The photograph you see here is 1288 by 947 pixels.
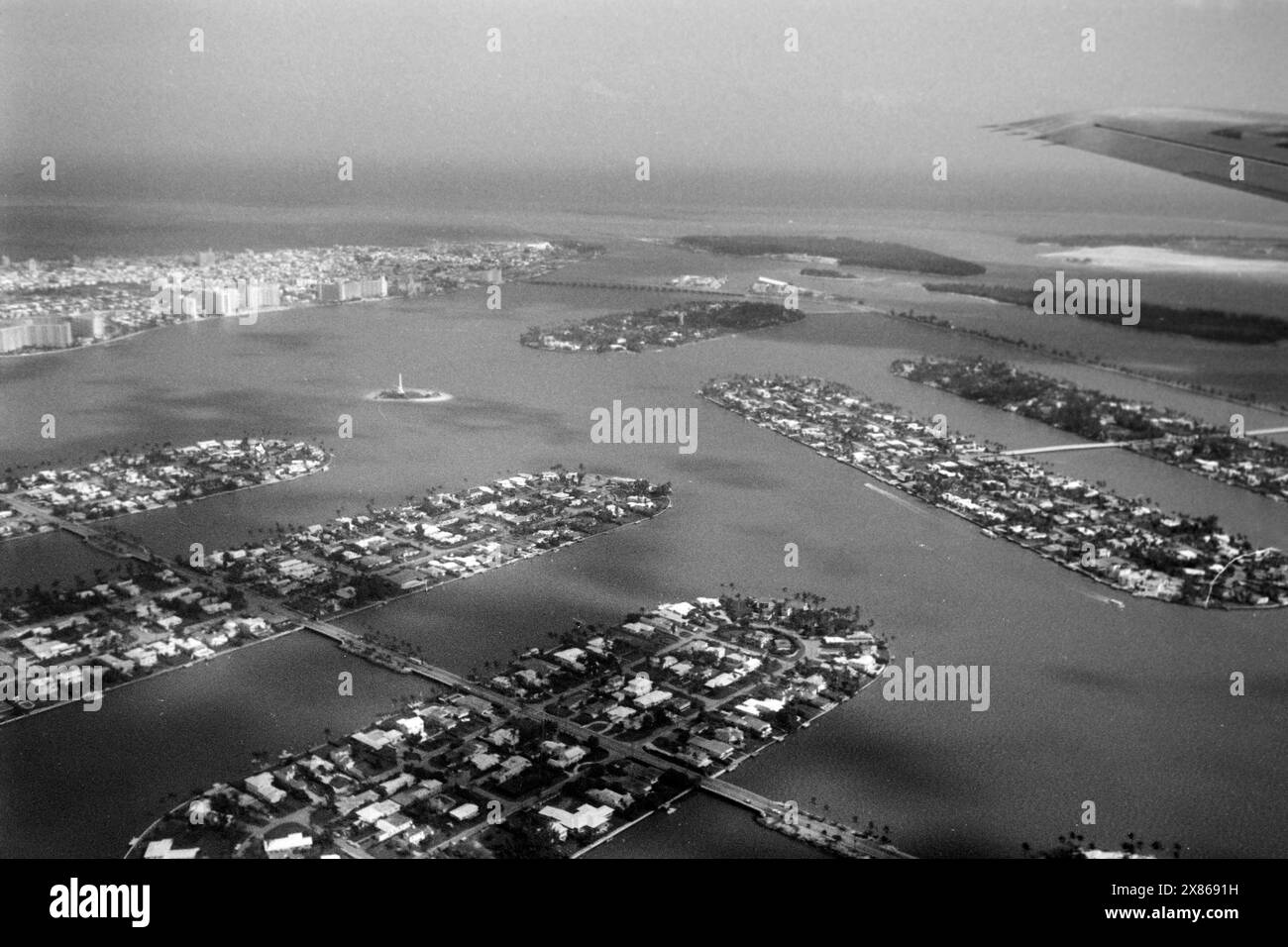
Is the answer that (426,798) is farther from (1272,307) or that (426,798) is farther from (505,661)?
(1272,307)

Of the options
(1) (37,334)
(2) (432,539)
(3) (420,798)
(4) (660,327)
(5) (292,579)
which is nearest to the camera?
(3) (420,798)

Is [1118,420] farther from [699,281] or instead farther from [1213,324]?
[699,281]

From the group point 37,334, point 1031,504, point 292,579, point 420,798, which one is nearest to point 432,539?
point 292,579

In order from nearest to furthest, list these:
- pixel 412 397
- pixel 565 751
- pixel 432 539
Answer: pixel 565 751 → pixel 432 539 → pixel 412 397

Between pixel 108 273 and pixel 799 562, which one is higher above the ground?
pixel 108 273

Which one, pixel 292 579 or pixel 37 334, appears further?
pixel 37 334

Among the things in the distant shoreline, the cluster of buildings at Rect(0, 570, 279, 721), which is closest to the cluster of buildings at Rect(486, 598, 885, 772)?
the cluster of buildings at Rect(0, 570, 279, 721)

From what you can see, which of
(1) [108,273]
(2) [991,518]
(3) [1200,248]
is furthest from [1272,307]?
(1) [108,273]

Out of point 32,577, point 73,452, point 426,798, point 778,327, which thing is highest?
point 778,327
